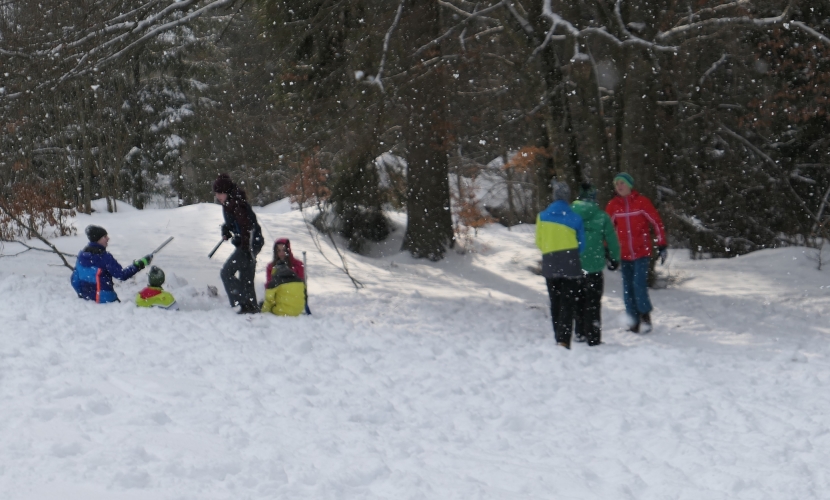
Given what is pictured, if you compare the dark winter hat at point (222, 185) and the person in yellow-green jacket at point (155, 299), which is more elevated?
the dark winter hat at point (222, 185)

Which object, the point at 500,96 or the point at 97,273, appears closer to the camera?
the point at 97,273

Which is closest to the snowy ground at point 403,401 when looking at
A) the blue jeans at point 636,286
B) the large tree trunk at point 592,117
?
the blue jeans at point 636,286

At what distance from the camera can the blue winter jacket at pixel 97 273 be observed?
362 inches

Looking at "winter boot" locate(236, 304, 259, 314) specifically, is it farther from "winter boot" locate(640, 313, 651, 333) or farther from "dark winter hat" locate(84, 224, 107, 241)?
"winter boot" locate(640, 313, 651, 333)

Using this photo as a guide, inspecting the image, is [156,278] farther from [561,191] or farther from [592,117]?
[592,117]

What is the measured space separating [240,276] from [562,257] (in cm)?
359

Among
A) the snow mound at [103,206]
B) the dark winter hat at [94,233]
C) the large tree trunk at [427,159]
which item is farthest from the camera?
the snow mound at [103,206]

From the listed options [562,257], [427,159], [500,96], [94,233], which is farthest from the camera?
[500,96]

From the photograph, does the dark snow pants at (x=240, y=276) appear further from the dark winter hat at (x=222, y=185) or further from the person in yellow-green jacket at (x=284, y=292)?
the dark winter hat at (x=222, y=185)

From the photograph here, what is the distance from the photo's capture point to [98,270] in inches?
364

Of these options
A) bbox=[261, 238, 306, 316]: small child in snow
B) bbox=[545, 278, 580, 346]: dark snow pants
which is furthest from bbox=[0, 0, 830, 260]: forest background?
bbox=[261, 238, 306, 316]: small child in snow

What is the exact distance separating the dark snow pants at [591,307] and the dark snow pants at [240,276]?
3.65 meters

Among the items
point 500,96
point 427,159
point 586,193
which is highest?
point 500,96

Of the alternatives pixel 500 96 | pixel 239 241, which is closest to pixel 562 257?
pixel 239 241
